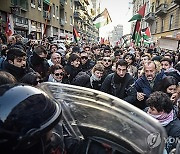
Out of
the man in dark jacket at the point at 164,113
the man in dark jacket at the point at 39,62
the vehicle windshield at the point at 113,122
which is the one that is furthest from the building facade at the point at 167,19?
the vehicle windshield at the point at 113,122

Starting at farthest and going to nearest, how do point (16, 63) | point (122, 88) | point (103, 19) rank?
point (103, 19) → point (122, 88) → point (16, 63)

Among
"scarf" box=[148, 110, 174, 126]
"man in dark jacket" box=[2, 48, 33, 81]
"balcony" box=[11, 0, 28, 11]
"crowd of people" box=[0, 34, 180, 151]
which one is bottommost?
"scarf" box=[148, 110, 174, 126]

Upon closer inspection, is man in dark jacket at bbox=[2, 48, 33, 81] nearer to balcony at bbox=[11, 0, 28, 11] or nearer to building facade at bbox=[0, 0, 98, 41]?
building facade at bbox=[0, 0, 98, 41]

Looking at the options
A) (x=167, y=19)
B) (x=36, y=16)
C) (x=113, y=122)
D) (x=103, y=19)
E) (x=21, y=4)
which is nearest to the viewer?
(x=113, y=122)

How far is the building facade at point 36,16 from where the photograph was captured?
17.8m

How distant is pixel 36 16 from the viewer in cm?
2466

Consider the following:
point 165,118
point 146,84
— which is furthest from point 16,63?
point 165,118

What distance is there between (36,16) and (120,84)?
73.1 ft

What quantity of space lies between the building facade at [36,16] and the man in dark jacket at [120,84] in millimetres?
9948

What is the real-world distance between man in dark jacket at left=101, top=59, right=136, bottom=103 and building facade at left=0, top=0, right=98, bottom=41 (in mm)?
9948

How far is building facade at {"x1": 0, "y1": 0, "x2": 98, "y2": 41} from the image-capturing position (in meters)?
17.8

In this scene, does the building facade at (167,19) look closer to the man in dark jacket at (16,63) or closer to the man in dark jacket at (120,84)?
the man in dark jacket at (120,84)

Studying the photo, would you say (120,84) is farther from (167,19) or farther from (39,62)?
(167,19)

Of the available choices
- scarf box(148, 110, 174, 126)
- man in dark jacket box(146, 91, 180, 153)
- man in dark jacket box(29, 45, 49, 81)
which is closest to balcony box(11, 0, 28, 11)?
man in dark jacket box(29, 45, 49, 81)
